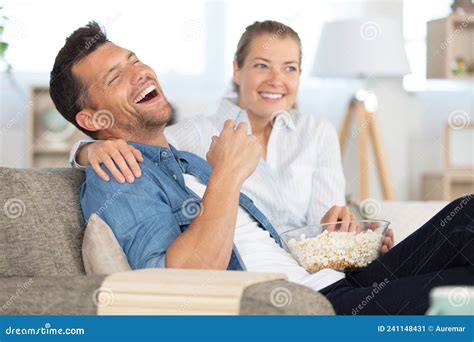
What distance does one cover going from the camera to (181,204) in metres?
1.87

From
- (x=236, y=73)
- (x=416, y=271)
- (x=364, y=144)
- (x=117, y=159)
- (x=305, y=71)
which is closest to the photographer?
(x=117, y=159)

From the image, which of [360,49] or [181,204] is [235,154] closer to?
[181,204]

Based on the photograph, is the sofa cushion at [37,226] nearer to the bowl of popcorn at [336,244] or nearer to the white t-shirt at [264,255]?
the white t-shirt at [264,255]

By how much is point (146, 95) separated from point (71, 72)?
20 cm

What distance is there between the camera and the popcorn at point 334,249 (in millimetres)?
2027

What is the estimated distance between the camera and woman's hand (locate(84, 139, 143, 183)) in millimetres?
1811

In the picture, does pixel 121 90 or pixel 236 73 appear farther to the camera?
pixel 236 73

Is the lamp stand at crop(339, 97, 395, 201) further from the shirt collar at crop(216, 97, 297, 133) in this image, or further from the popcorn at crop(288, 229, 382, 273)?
the popcorn at crop(288, 229, 382, 273)

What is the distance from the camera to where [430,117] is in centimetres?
609

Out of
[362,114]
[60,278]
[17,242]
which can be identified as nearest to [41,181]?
[17,242]

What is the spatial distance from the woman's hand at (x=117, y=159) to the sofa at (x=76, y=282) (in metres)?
0.12

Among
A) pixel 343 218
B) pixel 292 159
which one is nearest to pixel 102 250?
pixel 343 218

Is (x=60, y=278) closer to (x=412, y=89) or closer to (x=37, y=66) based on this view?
(x=37, y=66)
